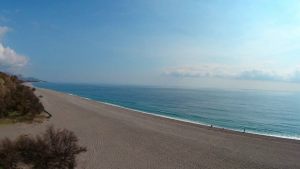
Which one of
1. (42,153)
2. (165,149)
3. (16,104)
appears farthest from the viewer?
(16,104)

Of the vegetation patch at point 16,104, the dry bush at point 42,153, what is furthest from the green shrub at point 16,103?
the dry bush at point 42,153

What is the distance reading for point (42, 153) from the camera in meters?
12.4

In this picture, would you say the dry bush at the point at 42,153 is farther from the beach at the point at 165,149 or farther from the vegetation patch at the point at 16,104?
the vegetation patch at the point at 16,104

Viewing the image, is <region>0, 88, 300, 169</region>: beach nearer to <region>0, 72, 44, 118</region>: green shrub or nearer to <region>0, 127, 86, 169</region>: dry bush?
<region>0, 127, 86, 169</region>: dry bush

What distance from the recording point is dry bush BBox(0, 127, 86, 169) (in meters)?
11.9

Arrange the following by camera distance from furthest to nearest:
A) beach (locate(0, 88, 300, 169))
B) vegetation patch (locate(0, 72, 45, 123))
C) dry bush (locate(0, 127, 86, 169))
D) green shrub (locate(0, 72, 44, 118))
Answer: green shrub (locate(0, 72, 44, 118)) → vegetation patch (locate(0, 72, 45, 123)) → beach (locate(0, 88, 300, 169)) → dry bush (locate(0, 127, 86, 169))

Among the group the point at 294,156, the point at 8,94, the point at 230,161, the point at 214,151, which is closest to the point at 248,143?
the point at 294,156

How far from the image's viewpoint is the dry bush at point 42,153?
39.0ft

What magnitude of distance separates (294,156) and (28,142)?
16.8 metres

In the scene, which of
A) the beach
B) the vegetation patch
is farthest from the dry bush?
the vegetation patch

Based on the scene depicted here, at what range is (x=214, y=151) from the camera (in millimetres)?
19500

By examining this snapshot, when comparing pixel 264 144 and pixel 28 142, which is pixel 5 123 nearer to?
pixel 28 142

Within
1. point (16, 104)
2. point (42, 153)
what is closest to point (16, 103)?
point (16, 104)

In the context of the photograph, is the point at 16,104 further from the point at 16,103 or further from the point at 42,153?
the point at 42,153
